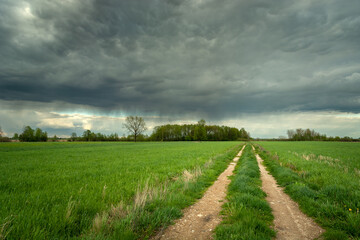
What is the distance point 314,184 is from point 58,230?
1190 centimetres

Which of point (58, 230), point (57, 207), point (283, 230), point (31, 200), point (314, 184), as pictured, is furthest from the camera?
point (314, 184)

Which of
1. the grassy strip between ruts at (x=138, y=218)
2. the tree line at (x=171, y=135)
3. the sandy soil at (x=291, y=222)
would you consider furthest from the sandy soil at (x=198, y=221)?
the tree line at (x=171, y=135)

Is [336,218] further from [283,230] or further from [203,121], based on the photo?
[203,121]

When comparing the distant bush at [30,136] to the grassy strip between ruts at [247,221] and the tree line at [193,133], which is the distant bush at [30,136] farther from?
the grassy strip between ruts at [247,221]

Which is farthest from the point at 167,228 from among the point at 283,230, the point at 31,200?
the point at 31,200

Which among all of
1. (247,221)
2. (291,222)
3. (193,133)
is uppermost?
(193,133)

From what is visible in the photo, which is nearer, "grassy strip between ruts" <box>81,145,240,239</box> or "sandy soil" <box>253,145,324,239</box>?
"grassy strip between ruts" <box>81,145,240,239</box>

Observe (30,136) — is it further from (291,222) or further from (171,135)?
(291,222)

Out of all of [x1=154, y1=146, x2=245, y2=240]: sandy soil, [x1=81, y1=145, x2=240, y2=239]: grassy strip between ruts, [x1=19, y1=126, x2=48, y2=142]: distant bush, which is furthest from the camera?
[x1=19, y1=126, x2=48, y2=142]: distant bush

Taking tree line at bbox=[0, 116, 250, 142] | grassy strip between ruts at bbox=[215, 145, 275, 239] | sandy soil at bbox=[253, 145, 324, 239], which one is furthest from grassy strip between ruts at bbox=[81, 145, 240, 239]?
tree line at bbox=[0, 116, 250, 142]

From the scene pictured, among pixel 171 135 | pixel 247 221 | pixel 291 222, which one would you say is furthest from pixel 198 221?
pixel 171 135

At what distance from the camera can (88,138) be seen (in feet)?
475

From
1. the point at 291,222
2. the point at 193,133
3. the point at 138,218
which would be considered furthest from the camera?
the point at 193,133

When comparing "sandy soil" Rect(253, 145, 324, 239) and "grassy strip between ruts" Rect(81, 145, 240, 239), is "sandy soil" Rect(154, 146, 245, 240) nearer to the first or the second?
"grassy strip between ruts" Rect(81, 145, 240, 239)
